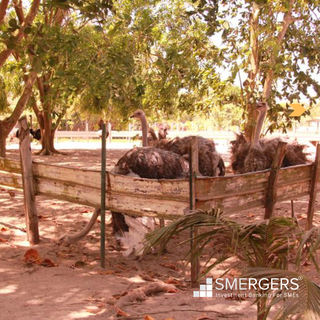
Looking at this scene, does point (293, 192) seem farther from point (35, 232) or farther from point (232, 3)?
point (232, 3)

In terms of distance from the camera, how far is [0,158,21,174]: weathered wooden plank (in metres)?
5.60

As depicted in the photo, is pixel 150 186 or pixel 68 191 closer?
pixel 150 186

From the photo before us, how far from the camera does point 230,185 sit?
4453 mm

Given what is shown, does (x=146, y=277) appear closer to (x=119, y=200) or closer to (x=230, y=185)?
(x=119, y=200)

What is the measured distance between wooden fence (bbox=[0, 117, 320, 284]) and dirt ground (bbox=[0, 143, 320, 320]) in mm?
569

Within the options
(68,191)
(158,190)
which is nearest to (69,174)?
(68,191)

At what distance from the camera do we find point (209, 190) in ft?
13.8

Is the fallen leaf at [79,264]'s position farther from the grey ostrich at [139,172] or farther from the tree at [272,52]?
the tree at [272,52]

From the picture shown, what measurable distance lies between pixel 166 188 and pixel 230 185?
2.02ft

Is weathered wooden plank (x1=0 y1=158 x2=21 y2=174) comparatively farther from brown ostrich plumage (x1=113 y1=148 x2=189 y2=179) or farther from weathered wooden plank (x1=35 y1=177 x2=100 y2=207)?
brown ostrich plumage (x1=113 y1=148 x2=189 y2=179)

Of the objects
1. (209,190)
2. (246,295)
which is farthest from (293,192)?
(246,295)

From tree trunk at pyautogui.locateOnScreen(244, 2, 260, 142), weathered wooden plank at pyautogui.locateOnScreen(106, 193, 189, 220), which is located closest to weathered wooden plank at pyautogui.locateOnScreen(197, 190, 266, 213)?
weathered wooden plank at pyautogui.locateOnScreen(106, 193, 189, 220)

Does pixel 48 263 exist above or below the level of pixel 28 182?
below

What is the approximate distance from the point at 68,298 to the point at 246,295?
1370mm
